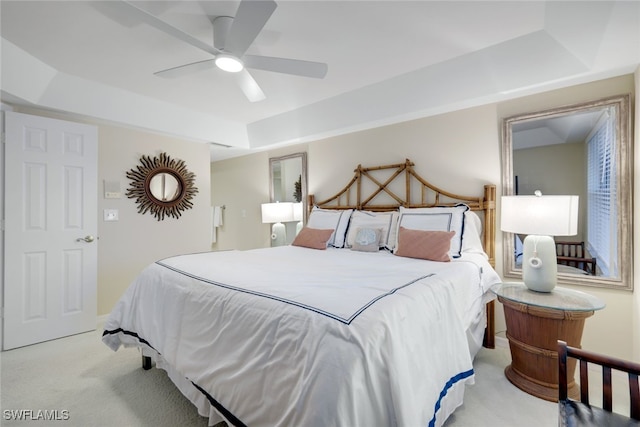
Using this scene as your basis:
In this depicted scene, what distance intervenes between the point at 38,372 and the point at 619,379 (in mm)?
4265

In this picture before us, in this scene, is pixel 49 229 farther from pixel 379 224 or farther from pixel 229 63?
pixel 379 224

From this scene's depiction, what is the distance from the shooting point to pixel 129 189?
137 inches

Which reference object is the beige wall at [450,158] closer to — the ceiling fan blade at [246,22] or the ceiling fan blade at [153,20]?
the ceiling fan blade at [246,22]

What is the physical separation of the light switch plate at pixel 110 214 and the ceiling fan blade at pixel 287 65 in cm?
247

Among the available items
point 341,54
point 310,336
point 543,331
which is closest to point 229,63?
point 341,54

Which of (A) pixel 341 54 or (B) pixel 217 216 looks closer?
(A) pixel 341 54

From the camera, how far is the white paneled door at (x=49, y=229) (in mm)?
2607

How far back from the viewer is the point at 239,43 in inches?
71.8

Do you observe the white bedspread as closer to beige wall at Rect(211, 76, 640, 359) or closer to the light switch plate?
beige wall at Rect(211, 76, 640, 359)

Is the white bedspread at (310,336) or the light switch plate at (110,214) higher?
the light switch plate at (110,214)

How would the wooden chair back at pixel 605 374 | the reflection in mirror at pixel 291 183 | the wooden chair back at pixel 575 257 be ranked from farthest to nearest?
the reflection in mirror at pixel 291 183
the wooden chair back at pixel 575 257
the wooden chair back at pixel 605 374

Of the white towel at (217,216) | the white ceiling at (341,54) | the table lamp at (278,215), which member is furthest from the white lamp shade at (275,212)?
the white towel at (217,216)

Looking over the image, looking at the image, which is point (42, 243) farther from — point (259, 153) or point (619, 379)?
point (619, 379)

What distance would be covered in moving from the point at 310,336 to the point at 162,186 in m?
3.47
